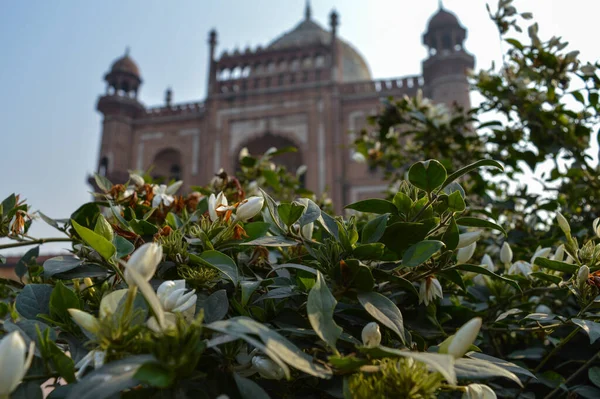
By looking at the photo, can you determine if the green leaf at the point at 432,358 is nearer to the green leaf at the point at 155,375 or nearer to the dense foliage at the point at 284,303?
the dense foliage at the point at 284,303

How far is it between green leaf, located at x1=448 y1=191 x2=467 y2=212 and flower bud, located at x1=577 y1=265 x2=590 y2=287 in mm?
208

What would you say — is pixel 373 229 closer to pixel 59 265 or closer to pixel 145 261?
pixel 145 261

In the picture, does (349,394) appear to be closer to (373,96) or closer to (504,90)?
(504,90)

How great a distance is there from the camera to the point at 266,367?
58 cm

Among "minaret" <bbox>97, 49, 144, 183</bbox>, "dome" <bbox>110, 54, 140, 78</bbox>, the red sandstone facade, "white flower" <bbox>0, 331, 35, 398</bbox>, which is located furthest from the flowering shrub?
"dome" <bbox>110, 54, 140, 78</bbox>

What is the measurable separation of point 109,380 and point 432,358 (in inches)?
11.3

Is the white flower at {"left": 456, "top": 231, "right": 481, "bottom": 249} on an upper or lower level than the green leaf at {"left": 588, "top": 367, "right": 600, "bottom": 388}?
upper

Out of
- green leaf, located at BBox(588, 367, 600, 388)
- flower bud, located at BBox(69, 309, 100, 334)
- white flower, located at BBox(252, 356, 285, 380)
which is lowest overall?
green leaf, located at BBox(588, 367, 600, 388)

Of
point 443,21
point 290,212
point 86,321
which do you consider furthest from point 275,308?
point 443,21

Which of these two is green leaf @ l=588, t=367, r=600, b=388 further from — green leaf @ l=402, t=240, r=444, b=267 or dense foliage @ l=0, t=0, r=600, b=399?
green leaf @ l=402, t=240, r=444, b=267

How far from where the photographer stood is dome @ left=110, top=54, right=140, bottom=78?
1465 cm

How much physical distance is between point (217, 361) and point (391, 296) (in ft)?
1.07

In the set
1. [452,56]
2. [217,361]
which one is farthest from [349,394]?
[452,56]

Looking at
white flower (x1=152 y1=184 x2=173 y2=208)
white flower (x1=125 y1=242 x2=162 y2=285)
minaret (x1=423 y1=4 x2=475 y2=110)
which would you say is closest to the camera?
white flower (x1=125 y1=242 x2=162 y2=285)
